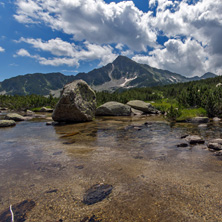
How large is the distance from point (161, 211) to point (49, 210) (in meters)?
3.70

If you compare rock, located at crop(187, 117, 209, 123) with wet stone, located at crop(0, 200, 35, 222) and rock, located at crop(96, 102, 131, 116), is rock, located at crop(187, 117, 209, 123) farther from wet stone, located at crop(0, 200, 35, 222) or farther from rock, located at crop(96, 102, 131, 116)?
wet stone, located at crop(0, 200, 35, 222)

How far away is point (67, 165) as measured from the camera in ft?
27.7

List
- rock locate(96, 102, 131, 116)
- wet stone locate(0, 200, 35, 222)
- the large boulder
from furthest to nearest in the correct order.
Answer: rock locate(96, 102, 131, 116)
the large boulder
wet stone locate(0, 200, 35, 222)

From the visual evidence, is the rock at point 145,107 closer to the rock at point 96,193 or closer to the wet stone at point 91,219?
the rock at point 96,193

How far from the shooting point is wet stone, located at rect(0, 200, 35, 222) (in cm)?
447

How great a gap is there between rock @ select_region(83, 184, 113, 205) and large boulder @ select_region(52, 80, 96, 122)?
21.1m

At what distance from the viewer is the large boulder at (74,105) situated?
25906 mm

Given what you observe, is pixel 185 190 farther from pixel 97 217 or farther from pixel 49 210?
pixel 49 210

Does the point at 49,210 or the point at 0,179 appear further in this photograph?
the point at 0,179

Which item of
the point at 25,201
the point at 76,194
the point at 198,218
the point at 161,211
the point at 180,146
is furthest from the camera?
the point at 180,146

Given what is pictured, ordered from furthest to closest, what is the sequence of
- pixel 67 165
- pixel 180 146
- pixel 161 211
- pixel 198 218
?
pixel 180 146 < pixel 67 165 < pixel 161 211 < pixel 198 218

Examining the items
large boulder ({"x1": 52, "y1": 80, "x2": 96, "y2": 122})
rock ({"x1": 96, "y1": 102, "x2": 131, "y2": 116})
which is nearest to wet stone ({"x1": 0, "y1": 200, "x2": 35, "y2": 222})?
large boulder ({"x1": 52, "y1": 80, "x2": 96, "y2": 122})

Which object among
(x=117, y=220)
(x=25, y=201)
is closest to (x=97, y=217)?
(x=117, y=220)

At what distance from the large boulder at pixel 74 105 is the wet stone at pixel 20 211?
21476 mm
